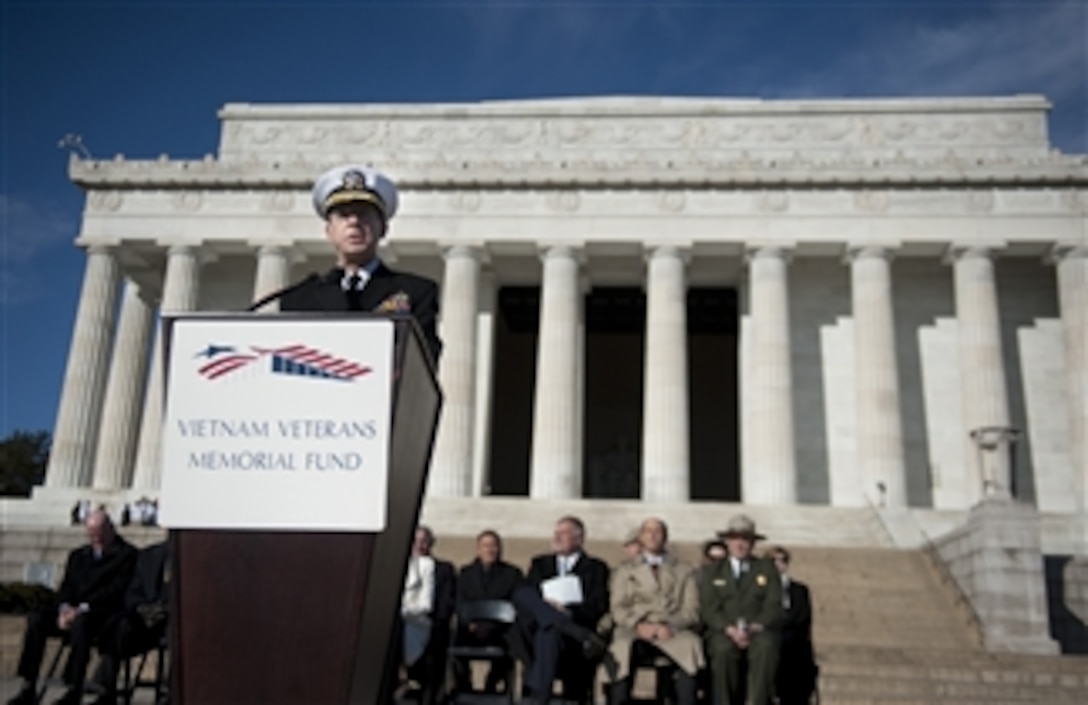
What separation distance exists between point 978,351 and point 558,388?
15605 mm

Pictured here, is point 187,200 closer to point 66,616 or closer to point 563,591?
point 66,616

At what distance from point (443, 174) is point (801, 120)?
15.6 m

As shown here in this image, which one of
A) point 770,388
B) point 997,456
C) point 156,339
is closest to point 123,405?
point 156,339

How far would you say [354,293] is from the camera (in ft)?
14.3

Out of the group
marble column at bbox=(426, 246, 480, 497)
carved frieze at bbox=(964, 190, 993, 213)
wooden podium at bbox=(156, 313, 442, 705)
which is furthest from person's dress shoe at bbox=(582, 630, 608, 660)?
carved frieze at bbox=(964, 190, 993, 213)

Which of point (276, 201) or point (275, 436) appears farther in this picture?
point (276, 201)

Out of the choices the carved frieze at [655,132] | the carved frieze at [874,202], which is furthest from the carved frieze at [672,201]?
the carved frieze at [874,202]

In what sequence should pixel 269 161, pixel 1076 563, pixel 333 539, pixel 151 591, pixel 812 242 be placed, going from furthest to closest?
pixel 269 161 < pixel 812 242 < pixel 1076 563 < pixel 151 591 < pixel 333 539

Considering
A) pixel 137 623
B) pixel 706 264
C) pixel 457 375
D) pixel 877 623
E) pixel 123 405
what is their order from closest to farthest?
pixel 137 623 < pixel 877 623 < pixel 457 375 < pixel 123 405 < pixel 706 264

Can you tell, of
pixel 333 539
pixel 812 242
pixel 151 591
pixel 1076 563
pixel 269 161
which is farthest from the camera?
pixel 269 161

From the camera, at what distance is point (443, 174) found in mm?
40969

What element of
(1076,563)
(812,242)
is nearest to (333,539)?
(1076,563)

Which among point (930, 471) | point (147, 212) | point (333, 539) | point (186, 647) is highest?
point (147, 212)

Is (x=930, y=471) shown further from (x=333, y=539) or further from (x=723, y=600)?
(x=333, y=539)
